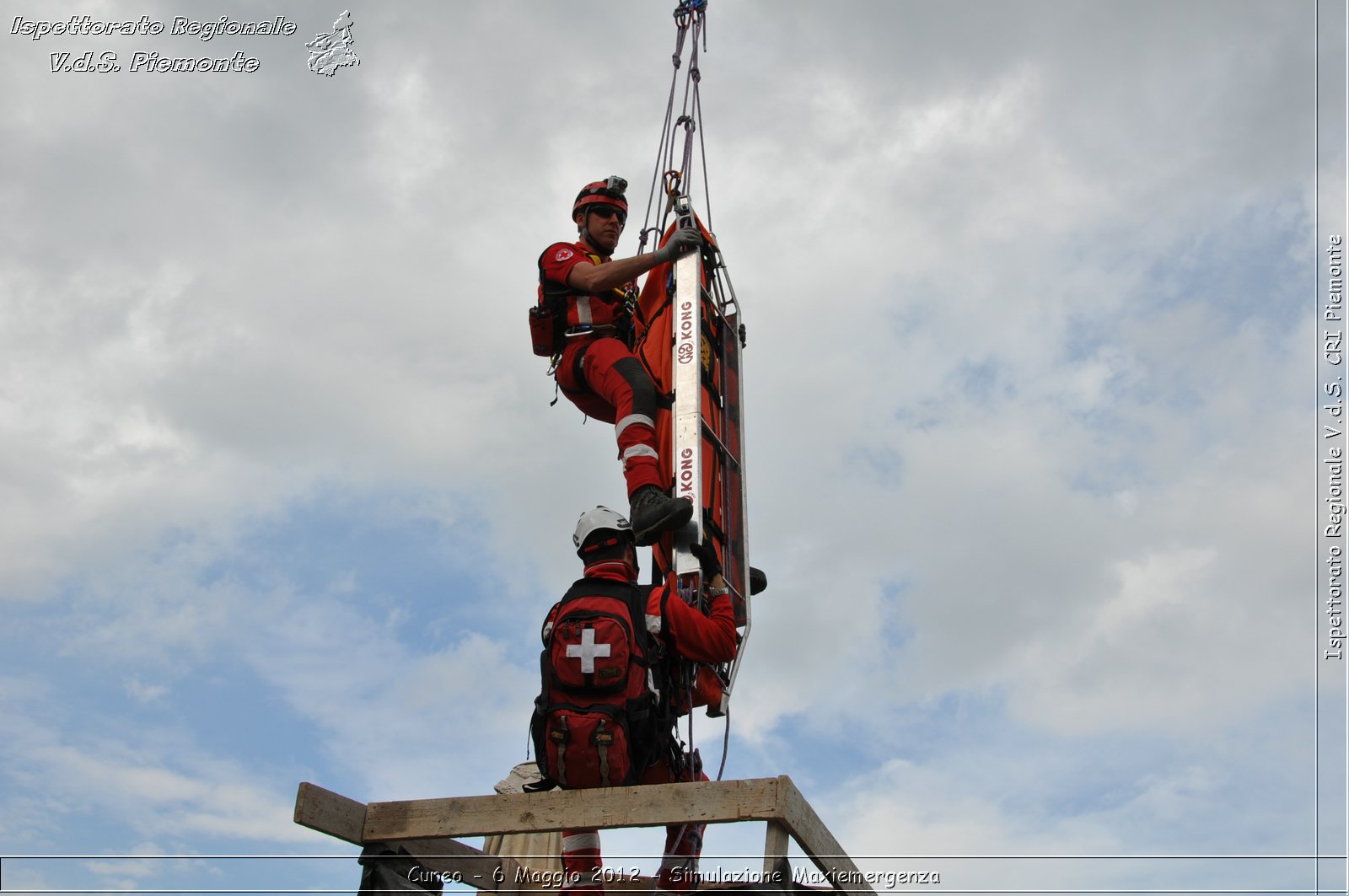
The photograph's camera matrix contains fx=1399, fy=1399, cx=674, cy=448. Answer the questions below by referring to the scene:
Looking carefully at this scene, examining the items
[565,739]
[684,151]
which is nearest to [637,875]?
[565,739]

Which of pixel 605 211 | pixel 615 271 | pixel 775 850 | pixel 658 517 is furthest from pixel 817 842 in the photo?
pixel 605 211

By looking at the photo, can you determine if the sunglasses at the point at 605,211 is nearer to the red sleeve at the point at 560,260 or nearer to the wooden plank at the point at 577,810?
the red sleeve at the point at 560,260

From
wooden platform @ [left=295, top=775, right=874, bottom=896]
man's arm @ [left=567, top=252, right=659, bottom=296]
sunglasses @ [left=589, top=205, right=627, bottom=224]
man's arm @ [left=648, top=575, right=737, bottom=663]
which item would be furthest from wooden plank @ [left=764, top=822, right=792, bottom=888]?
sunglasses @ [left=589, top=205, right=627, bottom=224]

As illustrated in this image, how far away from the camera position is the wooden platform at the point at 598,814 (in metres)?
5.12

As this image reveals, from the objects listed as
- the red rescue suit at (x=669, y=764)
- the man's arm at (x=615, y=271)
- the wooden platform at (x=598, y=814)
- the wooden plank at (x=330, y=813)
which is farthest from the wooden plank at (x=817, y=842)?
the man's arm at (x=615, y=271)

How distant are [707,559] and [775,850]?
260cm

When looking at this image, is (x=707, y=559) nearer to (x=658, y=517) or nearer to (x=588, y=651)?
(x=658, y=517)

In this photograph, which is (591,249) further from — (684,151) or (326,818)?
(326,818)

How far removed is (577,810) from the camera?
5383 mm

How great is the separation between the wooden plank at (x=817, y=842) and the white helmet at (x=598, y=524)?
1.77 m

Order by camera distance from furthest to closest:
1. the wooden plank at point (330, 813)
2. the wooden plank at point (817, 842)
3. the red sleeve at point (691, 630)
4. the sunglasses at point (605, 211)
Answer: the sunglasses at point (605, 211) < the red sleeve at point (691, 630) < the wooden plank at point (330, 813) < the wooden plank at point (817, 842)

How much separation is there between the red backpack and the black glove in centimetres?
127

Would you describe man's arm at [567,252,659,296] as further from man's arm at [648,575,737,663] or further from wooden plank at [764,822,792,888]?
wooden plank at [764,822,792,888]

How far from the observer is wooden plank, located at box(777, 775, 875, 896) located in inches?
200
